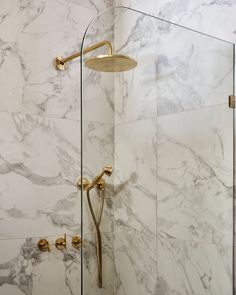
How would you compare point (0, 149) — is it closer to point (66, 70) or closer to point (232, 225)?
point (66, 70)

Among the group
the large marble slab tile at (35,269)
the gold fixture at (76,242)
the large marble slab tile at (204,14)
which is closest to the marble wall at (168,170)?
the large marble slab tile at (204,14)

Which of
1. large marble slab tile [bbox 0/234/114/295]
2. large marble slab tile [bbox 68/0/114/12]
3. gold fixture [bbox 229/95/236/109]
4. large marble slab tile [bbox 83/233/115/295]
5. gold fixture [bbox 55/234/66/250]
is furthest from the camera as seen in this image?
large marble slab tile [bbox 68/0/114/12]

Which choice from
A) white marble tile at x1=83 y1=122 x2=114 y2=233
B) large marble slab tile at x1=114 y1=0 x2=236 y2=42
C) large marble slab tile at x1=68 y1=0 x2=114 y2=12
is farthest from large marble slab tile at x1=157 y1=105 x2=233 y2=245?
large marble slab tile at x1=68 y1=0 x2=114 y2=12

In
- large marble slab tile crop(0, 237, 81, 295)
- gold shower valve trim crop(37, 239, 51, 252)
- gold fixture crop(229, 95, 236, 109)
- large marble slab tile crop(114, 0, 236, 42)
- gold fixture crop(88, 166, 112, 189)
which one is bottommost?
large marble slab tile crop(0, 237, 81, 295)

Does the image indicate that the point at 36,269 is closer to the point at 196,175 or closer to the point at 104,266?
the point at 104,266

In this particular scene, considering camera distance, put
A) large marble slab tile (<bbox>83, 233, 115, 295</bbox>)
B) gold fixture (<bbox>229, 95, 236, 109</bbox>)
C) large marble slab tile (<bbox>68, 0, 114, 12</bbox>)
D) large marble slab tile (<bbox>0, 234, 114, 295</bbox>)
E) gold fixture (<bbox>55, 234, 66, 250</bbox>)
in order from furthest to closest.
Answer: large marble slab tile (<bbox>68, 0, 114, 12</bbox>), gold fixture (<bbox>55, 234, 66, 250</bbox>), large marble slab tile (<bbox>0, 234, 114, 295</bbox>), gold fixture (<bbox>229, 95, 236, 109</bbox>), large marble slab tile (<bbox>83, 233, 115, 295</bbox>)

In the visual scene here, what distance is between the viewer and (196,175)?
1.50 meters

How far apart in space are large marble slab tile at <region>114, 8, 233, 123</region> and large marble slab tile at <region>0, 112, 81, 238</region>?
26.0 inches

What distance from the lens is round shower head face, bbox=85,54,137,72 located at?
1.44 meters

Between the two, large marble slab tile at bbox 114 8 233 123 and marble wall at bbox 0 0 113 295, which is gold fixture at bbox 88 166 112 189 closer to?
large marble slab tile at bbox 114 8 233 123

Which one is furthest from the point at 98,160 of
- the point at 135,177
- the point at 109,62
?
the point at 109,62

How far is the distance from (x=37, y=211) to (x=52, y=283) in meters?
0.38

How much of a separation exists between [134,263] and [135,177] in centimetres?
31

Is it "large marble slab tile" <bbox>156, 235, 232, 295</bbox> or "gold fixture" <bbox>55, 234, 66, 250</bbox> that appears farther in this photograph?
"gold fixture" <bbox>55, 234, 66, 250</bbox>
